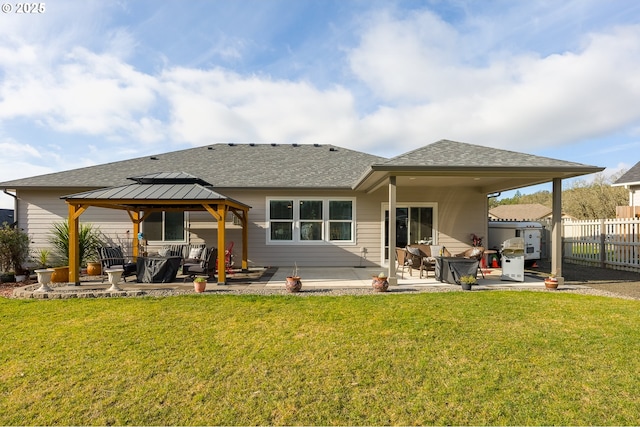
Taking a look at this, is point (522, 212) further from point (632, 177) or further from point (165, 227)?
point (165, 227)

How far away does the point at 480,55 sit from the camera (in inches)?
411

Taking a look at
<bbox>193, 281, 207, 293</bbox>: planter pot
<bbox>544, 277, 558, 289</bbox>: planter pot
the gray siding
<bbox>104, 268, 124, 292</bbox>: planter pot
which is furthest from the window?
<bbox>544, 277, 558, 289</bbox>: planter pot

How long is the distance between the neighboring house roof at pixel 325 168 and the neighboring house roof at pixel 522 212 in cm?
2955

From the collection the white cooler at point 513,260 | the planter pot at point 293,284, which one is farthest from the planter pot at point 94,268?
the white cooler at point 513,260

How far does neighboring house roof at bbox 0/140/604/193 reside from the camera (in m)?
6.98

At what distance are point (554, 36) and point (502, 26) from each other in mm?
1550

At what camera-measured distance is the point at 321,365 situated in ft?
10.9

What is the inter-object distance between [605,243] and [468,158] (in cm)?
729

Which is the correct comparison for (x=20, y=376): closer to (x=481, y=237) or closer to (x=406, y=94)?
(x=481, y=237)

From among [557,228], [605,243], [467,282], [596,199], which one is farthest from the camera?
[596,199]

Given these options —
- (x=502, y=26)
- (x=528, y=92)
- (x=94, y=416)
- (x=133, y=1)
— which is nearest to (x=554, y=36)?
(x=502, y=26)
